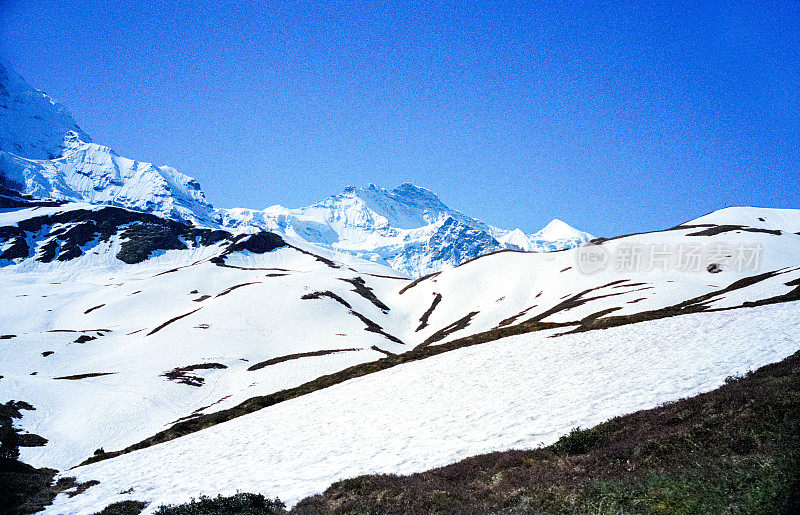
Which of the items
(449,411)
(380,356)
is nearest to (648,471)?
(449,411)

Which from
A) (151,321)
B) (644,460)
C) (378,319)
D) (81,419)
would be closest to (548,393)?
(644,460)

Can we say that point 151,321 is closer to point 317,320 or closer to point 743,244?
point 317,320

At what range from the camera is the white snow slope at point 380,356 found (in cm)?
1786

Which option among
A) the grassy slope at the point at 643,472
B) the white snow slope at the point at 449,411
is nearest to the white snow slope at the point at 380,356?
the white snow slope at the point at 449,411

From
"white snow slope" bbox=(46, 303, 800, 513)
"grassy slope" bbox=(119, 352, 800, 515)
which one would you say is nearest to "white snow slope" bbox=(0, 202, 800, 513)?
"white snow slope" bbox=(46, 303, 800, 513)

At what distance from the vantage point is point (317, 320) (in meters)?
98.3

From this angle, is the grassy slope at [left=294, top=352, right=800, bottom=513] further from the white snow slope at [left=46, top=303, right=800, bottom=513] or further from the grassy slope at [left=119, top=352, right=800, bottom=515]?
the white snow slope at [left=46, top=303, right=800, bottom=513]

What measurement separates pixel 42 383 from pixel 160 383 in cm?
1495

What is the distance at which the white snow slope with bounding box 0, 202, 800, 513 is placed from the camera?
1786cm

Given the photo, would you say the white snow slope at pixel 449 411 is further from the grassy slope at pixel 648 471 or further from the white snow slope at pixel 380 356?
the grassy slope at pixel 648 471

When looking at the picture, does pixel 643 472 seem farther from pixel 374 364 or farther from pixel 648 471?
pixel 374 364

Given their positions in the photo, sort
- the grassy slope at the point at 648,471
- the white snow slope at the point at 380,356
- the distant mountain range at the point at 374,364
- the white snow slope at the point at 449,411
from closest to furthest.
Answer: the grassy slope at the point at 648,471, the white snow slope at the point at 449,411, the distant mountain range at the point at 374,364, the white snow slope at the point at 380,356

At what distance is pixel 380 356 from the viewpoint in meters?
68.2

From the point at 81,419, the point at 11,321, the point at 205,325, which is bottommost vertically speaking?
the point at 81,419
